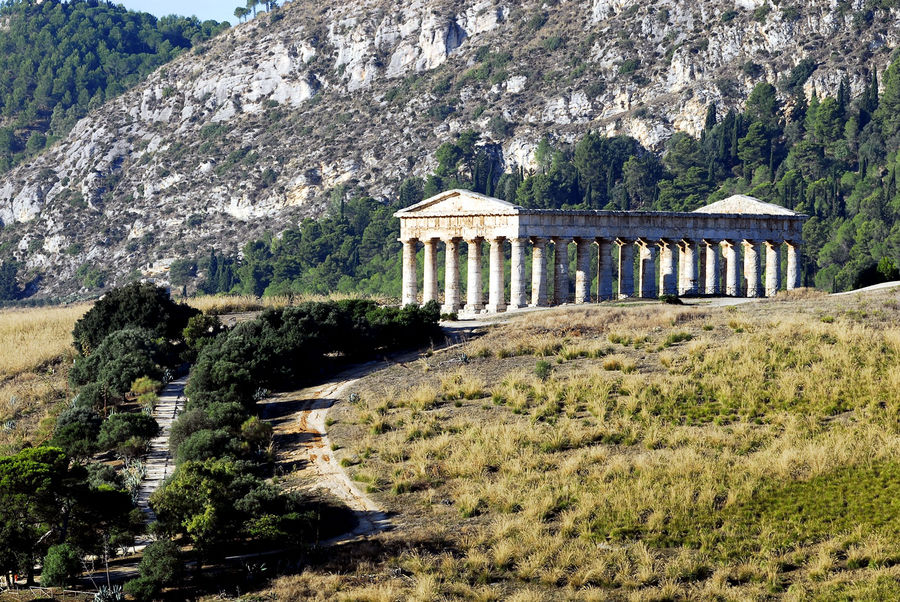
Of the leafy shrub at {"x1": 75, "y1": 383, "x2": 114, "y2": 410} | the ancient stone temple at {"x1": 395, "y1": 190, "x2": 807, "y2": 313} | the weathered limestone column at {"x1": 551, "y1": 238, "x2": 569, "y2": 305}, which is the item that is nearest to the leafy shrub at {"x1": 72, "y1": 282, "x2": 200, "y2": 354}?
the leafy shrub at {"x1": 75, "y1": 383, "x2": 114, "y2": 410}

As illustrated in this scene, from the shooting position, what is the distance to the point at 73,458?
146 feet

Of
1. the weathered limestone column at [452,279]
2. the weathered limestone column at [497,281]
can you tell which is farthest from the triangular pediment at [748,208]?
the weathered limestone column at [452,279]

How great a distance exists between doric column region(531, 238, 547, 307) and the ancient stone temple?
0.06 metres

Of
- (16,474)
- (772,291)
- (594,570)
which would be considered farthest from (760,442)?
(772,291)

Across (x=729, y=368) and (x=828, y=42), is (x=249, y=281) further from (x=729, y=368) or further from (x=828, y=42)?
(x=729, y=368)

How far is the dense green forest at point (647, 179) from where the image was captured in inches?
5714

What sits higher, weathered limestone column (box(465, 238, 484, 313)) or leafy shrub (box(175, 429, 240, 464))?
weathered limestone column (box(465, 238, 484, 313))

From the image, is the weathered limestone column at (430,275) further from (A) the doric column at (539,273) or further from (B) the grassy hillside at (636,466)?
(B) the grassy hillside at (636,466)

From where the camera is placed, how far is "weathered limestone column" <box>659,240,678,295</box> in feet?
261

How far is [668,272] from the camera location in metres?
79.8

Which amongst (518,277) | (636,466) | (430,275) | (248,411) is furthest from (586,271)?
(636,466)

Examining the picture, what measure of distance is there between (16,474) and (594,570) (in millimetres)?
15234

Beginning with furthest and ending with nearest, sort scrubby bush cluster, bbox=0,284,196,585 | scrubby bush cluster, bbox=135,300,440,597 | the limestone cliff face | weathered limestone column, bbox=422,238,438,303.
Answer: the limestone cliff face
weathered limestone column, bbox=422,238,438,303
scrubby bush cluster, bbox=135,300,440,597
scrubby bush cluster, bbox=0,284,196,585

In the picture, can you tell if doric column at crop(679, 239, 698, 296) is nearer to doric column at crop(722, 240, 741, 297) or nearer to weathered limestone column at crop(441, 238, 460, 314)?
doric column at crop(722, 240, 741, 297)
